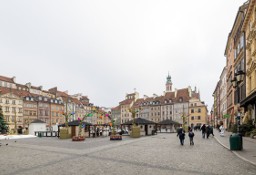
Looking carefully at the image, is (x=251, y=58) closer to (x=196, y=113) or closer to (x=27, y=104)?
(x=196, y=113)

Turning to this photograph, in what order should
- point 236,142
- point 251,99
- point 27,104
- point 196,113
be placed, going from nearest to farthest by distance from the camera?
point 236,142 → point 251,99 → point 27,104 → point 196,113

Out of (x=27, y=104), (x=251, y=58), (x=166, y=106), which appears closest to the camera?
(x=251, y=58)

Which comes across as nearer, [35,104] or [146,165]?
[146,165]

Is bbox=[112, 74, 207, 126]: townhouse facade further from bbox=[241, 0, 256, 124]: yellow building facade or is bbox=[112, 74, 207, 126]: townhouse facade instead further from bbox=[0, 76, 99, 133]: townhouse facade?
bbox=[241, 0, 256, 124]: yellow building facade

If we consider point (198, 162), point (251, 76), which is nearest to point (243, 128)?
point (251, 76)

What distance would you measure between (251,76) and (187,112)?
2268 inches

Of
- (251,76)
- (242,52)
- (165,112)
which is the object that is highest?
(242,52)

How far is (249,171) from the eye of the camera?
8.21 meters

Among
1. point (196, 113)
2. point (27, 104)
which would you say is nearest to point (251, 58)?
point (196, 113)

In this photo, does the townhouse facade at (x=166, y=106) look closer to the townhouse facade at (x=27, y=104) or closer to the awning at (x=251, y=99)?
the townhouse facade at (x=27, y=104)

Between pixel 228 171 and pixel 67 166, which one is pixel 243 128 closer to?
pixel 228 171

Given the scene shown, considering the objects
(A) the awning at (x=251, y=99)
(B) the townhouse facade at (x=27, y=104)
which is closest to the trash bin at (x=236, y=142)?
(A) the awning at (x=251, y=99)

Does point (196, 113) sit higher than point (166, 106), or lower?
lower

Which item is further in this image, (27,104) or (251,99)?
(27,104)
